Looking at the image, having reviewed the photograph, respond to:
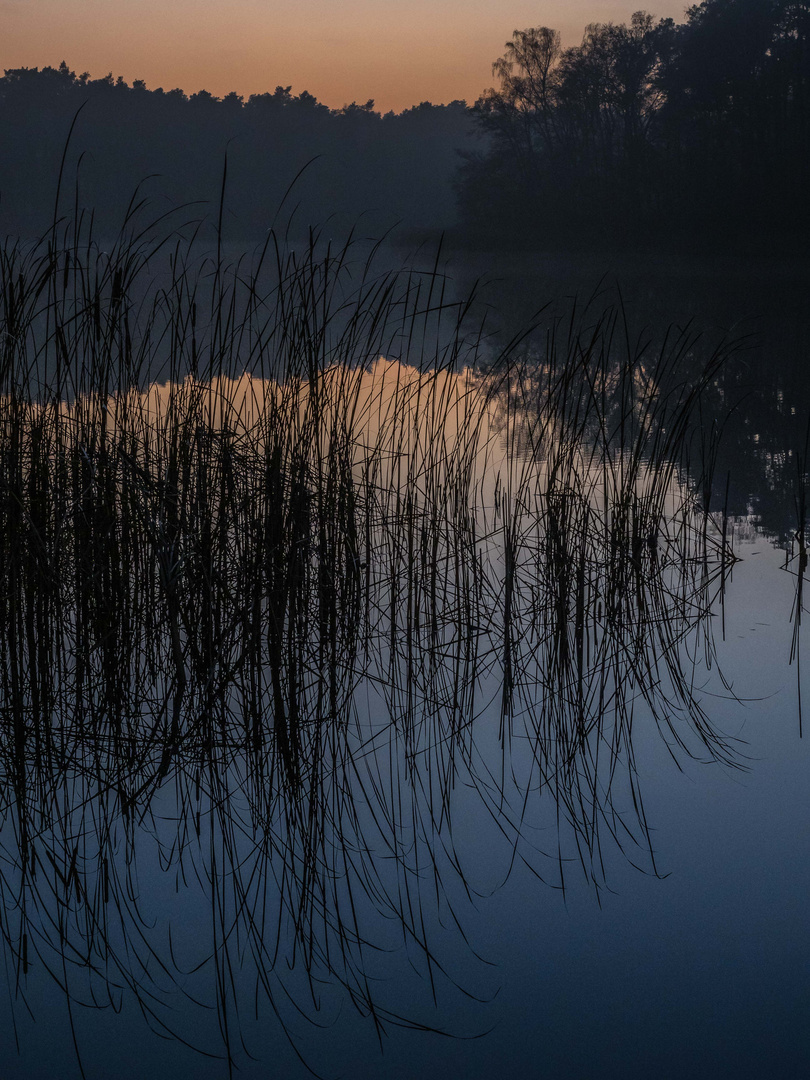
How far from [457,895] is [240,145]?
122 ft

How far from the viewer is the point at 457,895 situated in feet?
3.66

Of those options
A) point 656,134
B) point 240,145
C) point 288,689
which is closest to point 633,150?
point 656,134

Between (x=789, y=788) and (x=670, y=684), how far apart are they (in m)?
0.38

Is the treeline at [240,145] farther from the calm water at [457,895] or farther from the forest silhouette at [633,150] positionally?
the calm water at [457,895]

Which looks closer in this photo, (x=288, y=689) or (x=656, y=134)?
(x=288, y=689)

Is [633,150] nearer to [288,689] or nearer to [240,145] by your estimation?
[288,689]

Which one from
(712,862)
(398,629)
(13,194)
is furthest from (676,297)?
(13,194)

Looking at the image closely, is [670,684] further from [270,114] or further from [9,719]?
[270,114]

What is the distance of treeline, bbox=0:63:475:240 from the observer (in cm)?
3133

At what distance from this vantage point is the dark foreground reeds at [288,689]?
42.3 inches

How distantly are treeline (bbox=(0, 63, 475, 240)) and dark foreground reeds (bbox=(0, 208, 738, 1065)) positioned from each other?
97.9 ft

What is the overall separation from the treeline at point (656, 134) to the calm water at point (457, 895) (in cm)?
1549

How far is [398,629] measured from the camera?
1969mm

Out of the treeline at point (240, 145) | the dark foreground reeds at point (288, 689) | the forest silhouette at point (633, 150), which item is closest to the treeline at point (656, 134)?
the forest silhouette at point (633, 150)
